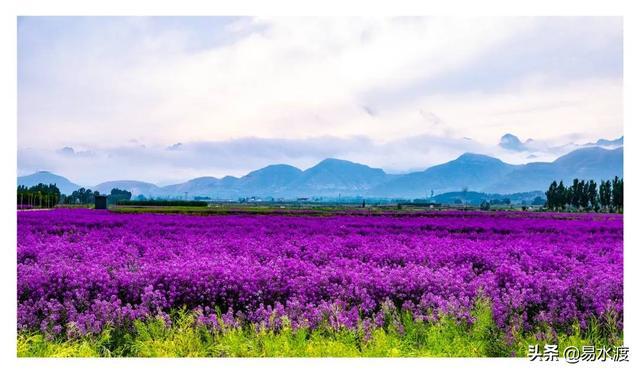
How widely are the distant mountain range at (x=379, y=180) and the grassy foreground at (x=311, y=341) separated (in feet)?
20.3

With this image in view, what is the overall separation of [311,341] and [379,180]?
13.5 meters

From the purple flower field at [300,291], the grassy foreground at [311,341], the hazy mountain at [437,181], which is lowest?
the grassy foreground at [311,341]

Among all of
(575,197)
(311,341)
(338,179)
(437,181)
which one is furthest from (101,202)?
(575,197)

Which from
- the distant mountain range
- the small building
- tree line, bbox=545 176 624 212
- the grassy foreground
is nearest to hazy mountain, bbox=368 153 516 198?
the distant mountain range

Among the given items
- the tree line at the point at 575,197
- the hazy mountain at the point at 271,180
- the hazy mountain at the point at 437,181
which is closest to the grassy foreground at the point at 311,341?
the hazy mountain at the point at 271,180

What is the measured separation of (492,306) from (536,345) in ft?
1.89

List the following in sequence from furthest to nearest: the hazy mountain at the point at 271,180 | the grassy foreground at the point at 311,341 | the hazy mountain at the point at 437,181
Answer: the hazy mountain at the point at 437,181 < the hazy mountain at the point at 271,180 < the grassy foreground at the point at 311,341

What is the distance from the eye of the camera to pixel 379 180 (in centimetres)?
1834

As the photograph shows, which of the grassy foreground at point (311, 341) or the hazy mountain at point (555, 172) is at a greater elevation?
the hazy mountain at point (555, 172)

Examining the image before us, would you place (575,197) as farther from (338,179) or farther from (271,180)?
(271,180)

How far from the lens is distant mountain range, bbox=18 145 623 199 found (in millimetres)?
12617

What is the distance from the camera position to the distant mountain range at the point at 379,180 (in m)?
12.6

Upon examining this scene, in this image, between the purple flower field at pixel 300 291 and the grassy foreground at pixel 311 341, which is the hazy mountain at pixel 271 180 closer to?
the purple flower field at pixel 300 291
